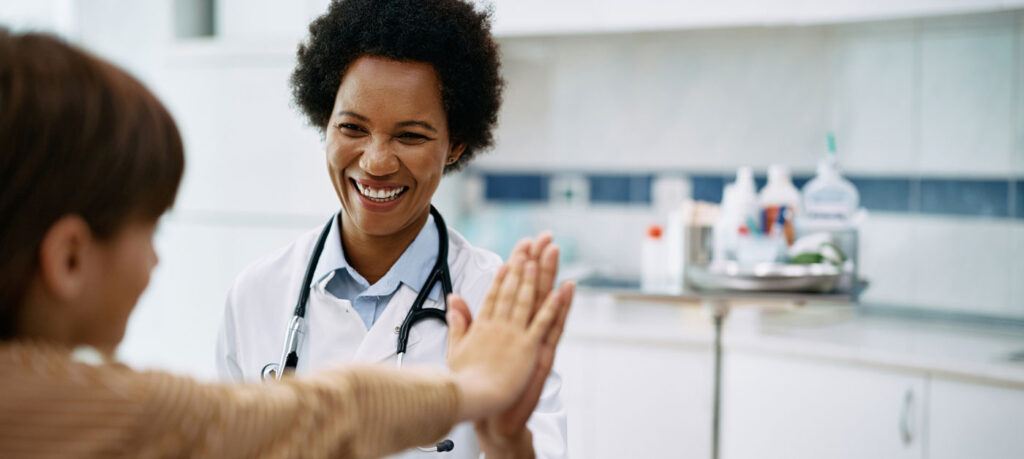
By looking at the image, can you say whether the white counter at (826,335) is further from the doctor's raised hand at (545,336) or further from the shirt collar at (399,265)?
the doctor's raised hand at (545,336)

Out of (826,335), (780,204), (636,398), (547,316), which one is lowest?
(636,398)

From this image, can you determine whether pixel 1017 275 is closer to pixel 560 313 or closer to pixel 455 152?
pixel 455 152

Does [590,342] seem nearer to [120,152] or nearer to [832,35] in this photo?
[832,35]

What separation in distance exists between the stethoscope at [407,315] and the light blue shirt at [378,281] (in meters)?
0.01

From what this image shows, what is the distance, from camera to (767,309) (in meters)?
2.75

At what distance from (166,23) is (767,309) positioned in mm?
2523

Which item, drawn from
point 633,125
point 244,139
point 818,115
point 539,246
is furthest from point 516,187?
point 539,246

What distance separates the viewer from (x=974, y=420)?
7.15 feet

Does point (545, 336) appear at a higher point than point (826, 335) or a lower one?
higher

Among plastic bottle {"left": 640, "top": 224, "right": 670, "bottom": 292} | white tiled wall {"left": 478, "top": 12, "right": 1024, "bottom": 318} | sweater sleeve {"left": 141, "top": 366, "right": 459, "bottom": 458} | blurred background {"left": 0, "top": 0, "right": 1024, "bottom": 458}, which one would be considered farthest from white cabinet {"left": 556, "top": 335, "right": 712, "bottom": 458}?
sweater sleeve {"left": 141, "top": 366, "right": 459, "bottom": 458}

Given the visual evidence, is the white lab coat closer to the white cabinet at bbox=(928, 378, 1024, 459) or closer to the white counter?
the white counter

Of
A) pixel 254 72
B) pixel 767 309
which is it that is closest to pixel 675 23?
pixel 767 309

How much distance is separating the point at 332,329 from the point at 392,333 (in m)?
0.10

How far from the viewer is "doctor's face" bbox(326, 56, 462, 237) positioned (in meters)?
1.21
